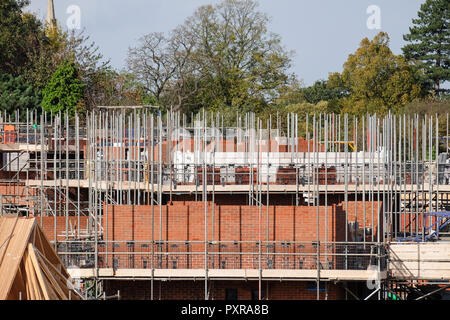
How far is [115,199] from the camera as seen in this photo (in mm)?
36969

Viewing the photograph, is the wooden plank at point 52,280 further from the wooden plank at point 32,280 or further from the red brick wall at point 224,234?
the red brick wall at point 224,234

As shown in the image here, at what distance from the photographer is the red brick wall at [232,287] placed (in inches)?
1117

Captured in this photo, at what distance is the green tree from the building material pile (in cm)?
3740

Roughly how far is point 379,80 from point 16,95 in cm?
2385

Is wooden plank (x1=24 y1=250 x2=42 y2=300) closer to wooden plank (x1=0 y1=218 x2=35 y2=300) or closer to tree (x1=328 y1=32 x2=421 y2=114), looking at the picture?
wooden plank (x1=0 y1=218 x2=35 y2=300)

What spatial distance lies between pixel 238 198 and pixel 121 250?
9.98m

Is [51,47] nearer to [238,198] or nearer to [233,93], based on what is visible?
Answer: [233,93]

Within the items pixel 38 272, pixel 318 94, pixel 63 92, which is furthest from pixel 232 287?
pixel 318 94

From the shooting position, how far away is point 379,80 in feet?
224

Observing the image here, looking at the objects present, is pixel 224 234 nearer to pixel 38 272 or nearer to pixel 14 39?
pixel 38 272

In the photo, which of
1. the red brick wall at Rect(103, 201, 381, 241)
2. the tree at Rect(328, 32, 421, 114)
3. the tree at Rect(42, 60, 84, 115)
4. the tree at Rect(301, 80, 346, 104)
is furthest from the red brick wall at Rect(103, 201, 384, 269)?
the tree at Rect(301, 80, 346, 104)

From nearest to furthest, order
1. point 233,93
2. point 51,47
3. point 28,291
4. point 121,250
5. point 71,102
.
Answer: point 28,291 → point 121,250 → point 71,102 → point 233,93 → point 51,47

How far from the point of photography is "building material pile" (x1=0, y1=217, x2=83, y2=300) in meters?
20.7
